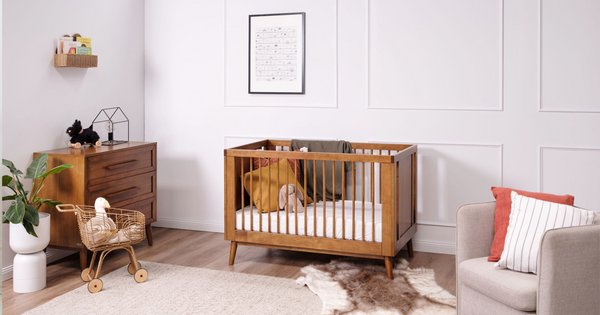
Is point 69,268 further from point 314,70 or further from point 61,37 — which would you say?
point 314,70

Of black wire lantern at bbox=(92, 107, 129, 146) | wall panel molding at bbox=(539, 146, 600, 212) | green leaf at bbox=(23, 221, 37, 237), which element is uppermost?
black wire lantern at bbox=(92, 107, 129, 146)

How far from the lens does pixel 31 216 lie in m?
2.59

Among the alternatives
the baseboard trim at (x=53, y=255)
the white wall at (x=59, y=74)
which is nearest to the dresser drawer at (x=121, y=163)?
the white wall at (x=59, y=74)

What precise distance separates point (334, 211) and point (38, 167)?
1.66 m

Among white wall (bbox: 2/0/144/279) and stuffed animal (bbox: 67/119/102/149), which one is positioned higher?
white wall (bbox: 2/0/144/279)

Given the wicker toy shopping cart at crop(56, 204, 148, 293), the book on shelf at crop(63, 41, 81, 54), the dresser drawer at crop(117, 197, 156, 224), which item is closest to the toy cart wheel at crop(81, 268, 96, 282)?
the wicker toy shopping cart at crop(56, 204, 148, 293)

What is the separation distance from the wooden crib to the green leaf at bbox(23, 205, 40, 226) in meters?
1.07

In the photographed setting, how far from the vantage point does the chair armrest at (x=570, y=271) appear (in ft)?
5.83

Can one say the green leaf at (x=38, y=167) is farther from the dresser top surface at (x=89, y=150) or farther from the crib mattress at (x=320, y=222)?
the crib mattress at (x=320, y=222)

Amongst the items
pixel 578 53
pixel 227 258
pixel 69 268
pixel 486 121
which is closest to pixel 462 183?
pixel 486 121

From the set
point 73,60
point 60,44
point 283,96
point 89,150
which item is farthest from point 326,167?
point 60,44

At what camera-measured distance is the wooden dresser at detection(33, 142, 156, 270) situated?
2996mm

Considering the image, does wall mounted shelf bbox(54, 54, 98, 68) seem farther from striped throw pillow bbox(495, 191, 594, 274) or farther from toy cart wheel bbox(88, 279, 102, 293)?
striped throw pillow bbox(495, 191, 594, 274)

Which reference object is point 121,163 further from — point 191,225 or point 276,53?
point 276,53
